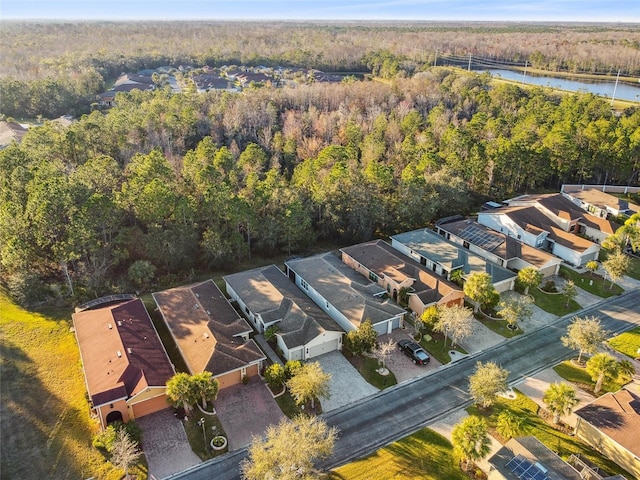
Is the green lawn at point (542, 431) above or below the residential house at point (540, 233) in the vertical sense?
below

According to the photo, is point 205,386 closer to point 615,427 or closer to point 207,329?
point 207,329

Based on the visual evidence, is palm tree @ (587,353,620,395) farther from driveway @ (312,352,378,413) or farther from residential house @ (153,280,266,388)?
residential house @ (153,280,266,388)

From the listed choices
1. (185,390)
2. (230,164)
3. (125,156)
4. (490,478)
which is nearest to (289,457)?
(185,390)

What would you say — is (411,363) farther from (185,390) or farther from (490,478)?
(185,390)

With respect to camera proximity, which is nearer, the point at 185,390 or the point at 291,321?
the point at 185,390

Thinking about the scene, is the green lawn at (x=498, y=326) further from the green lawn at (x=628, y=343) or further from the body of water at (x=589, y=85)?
the body of water at (x=589, y=85)

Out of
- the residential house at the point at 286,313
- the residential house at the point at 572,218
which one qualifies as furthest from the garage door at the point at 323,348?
the residential house at the point at 572,218

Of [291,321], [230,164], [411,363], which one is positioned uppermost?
[230,164]
